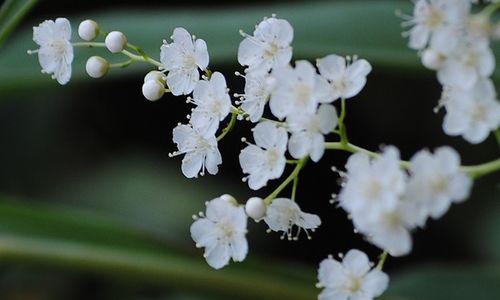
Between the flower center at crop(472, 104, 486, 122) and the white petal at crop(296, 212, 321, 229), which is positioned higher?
the flower center at crop(472, 104, 486, 122)

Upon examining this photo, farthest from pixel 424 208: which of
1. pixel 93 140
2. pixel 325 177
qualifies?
pixel 93 140

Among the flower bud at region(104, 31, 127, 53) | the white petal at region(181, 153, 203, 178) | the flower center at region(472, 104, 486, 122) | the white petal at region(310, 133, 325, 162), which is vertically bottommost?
the white petal at region(310, 133, 325, 162)

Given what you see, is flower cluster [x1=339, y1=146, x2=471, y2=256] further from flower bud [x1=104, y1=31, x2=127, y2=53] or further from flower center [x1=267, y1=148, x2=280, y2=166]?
flower bud [x1=104, y1=31, x2=127, y2=53]

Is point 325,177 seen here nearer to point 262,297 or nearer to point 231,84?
point 231,84

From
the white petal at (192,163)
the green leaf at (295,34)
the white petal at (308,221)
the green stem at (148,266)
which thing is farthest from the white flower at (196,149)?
the green stem at (148,266)

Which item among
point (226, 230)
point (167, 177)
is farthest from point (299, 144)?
point (167, 177)

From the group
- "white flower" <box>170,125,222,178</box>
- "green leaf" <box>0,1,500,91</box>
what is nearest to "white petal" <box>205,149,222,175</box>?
"white flower" <box>170,125,222,178</box>

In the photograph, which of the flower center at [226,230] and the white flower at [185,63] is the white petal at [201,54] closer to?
the white flower at [185,63]
